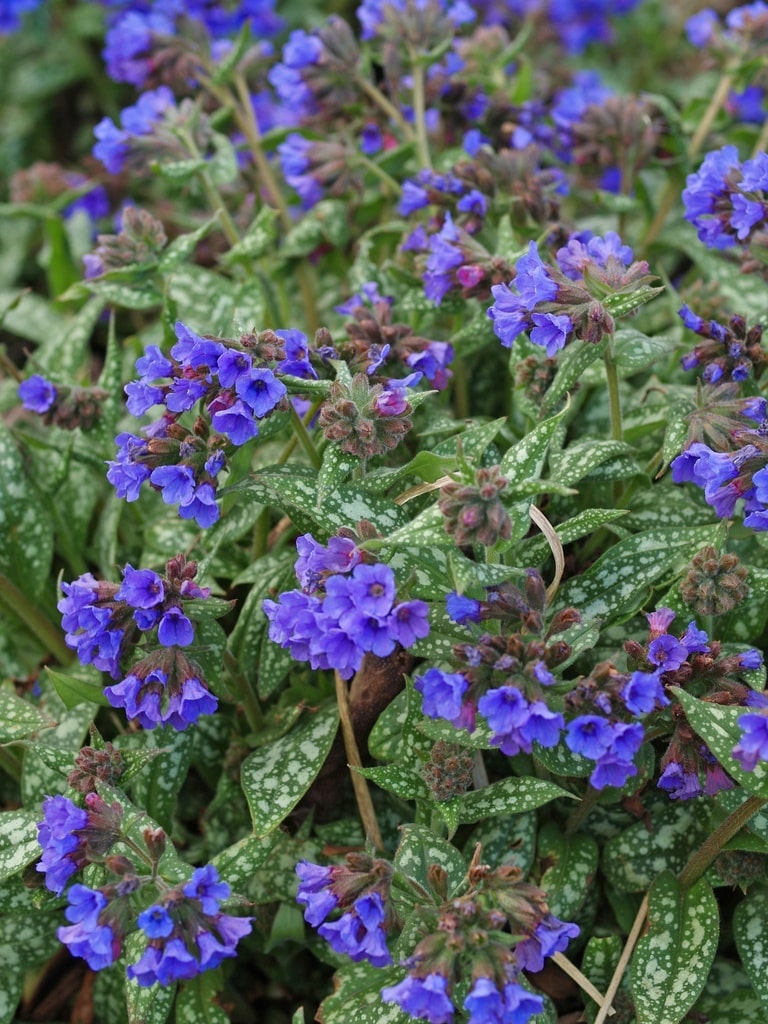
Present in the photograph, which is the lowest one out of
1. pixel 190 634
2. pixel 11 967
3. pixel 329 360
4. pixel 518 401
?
pixel 11 967

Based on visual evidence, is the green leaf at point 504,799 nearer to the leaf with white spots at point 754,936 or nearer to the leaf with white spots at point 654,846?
the leaf with white spots at point 654,846

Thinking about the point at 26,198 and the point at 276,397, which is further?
the point at 26,198

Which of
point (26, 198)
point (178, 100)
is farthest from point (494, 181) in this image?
point (26, 198)

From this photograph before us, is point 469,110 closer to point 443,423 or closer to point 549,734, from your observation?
point 443,423

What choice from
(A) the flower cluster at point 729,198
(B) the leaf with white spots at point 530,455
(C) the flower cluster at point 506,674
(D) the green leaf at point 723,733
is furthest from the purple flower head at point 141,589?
(A) the flower cluster at point 729,198

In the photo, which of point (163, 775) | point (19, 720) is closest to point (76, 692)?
point (19, 720)

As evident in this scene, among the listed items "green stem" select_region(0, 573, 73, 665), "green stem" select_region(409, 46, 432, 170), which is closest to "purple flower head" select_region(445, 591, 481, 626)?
"green stem" select_region(0, 573, 73, 665)
